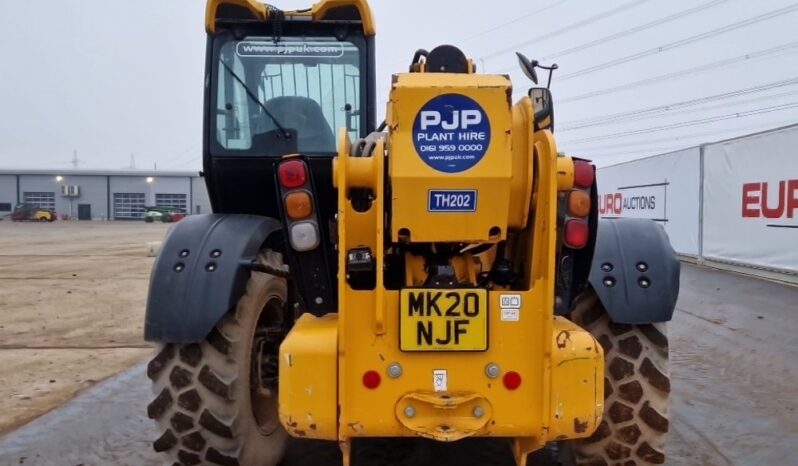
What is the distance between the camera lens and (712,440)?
450 centimetres

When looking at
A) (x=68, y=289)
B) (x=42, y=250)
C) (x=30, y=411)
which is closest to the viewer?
(x=30, y=411)

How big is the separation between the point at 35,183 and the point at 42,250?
193ft

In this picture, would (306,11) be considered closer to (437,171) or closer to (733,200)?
(437,171)

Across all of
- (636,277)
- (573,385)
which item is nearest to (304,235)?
(573,385)

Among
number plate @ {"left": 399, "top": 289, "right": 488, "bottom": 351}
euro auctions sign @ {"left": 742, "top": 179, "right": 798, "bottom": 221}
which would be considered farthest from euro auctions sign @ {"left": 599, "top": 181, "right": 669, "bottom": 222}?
number plate @ {"left": 399, "top": 289, "right": 488, "bottom": 351}

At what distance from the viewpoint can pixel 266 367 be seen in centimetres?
372

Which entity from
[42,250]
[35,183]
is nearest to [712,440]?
[42,250]

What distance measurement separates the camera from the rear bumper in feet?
8.89

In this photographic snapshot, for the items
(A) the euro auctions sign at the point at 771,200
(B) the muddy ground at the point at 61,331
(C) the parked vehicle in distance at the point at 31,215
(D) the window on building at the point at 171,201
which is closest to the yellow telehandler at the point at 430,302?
(B) the muddy ground at the point at 61,331

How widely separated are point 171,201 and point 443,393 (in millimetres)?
78711

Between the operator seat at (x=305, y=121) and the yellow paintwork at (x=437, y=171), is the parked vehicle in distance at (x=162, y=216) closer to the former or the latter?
the operator seat at (x=305, y=121)

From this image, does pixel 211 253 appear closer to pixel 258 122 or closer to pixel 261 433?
pixel 261 433

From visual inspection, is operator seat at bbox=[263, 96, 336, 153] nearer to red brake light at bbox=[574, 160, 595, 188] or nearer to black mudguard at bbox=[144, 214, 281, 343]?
black mudguard at bbox=[144, 214, 281, 343]

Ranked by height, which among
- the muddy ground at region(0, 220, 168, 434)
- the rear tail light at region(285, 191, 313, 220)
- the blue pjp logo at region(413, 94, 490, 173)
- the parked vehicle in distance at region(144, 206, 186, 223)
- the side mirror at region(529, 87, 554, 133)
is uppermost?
the side mirror at region(529, 87, 554, 133)
